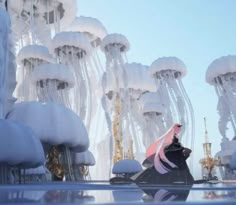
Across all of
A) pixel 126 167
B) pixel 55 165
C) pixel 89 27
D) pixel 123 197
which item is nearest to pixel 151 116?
pixel 89 27

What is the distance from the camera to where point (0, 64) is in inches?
619

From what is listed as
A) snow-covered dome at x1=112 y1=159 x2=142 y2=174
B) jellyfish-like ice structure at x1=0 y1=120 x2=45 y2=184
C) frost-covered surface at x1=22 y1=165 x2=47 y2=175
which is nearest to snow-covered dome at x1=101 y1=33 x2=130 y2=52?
snow-covered dome at x1=112 y1=159 x2=142 y2=174

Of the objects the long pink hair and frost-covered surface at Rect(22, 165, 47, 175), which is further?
frost-covered surface at Rect(22, 165, 47, 175)

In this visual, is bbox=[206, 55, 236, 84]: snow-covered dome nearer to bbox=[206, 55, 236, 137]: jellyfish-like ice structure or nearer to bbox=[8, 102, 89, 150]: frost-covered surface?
bbox=[206, 55, 236, 137]: jellyfish-like ice structure

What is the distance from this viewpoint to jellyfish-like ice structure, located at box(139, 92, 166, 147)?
39000 mm

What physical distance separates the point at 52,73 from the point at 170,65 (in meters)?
14.3

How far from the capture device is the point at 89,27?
36469 millimetres

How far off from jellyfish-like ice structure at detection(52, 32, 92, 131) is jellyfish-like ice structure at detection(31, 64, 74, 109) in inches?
50.8

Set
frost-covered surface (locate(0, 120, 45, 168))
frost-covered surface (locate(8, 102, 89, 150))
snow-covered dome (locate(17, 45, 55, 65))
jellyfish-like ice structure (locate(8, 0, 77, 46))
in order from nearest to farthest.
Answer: frost-covered surface (locate(0, 120, 45, 168)) < frost-covered surface (locate(8, 102, 89, 150)) < snow-covered dome (locate(17, 45, 55, 65)) < jellyfish-like ice structure (locate(8, 0, 77, 46))

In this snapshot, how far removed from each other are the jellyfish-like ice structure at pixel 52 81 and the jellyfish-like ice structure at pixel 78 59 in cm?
129

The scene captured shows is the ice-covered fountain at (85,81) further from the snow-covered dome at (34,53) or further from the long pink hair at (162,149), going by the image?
the long pink hair at (162,149)

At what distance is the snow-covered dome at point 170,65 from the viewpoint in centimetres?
3762

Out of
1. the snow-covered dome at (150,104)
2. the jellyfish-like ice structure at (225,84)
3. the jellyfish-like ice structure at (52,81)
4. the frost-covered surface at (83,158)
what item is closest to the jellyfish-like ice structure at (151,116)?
the snow-covered dome at (150,104)

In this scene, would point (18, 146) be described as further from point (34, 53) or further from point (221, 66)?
point (221, 66)
